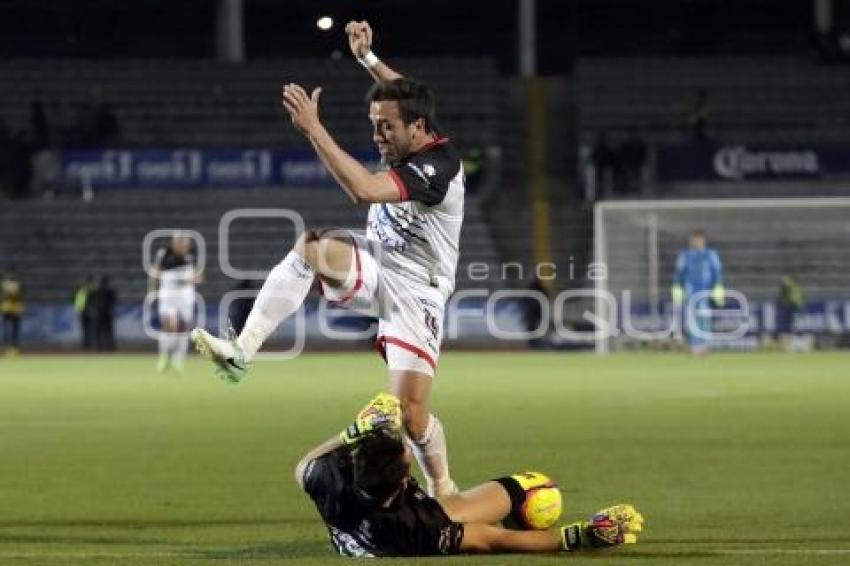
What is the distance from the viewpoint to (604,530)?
28.1 feet

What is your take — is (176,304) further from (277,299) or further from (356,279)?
(356,279)

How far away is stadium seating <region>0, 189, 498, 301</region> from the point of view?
39812 mm

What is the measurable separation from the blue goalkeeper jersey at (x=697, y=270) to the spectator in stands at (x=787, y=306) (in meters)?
3.59

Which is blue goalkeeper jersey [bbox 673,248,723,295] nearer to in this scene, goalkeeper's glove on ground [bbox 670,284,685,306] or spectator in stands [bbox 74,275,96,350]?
goalkeeper's glove on ground [bbox 670,284,685,306]

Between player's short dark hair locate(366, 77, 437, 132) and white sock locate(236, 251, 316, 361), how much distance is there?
2.71 feet

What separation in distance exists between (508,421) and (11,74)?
28.7m

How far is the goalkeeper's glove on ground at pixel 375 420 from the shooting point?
8219 mm

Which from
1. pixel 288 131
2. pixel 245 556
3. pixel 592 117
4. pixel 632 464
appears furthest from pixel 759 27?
pixel 245 556

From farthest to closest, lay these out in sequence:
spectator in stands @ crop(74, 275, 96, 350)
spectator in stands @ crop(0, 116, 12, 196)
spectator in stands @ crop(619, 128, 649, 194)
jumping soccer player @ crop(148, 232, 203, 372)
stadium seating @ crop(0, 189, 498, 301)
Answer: spectator in stands @ crop(619, 128, 649, 194)
stadium seating @ crop(0, 189, 498, 301)
spectator in stands @ crop(0, 116, 12, 196)
spectator in stands @ crop(74, 275, 96, 350)
jumping soccer player @ crop(148, 232, 203, 372)

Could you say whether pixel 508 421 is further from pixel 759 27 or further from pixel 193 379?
pixel 759 27

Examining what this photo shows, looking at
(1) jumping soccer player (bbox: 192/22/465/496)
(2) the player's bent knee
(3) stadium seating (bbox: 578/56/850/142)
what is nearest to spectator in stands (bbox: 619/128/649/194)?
(3) stadium seating (bbox: 578/56/850/142)

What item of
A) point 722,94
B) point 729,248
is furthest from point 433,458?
point 722,94

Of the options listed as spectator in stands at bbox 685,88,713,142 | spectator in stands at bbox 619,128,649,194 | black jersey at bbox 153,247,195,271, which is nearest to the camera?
black jersey at bbox 153,247,195,271

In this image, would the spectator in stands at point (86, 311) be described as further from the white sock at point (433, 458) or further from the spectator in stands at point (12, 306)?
the white sock at point (433, 458)
